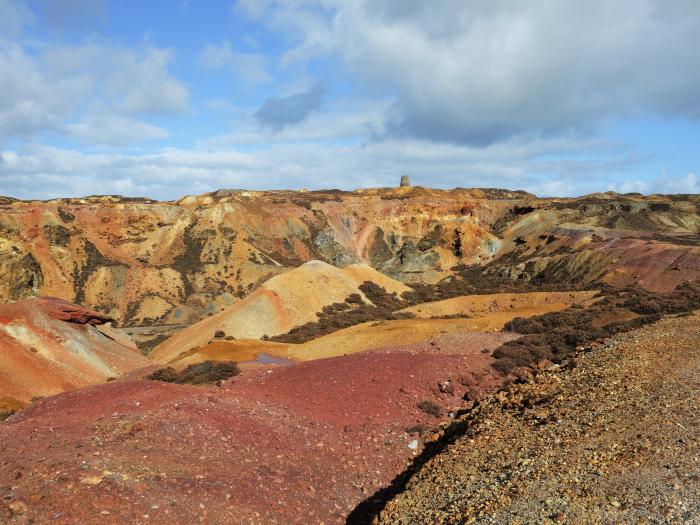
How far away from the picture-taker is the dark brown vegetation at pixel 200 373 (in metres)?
25.1

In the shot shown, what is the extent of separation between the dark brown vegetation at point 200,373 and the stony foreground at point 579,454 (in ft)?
44.4

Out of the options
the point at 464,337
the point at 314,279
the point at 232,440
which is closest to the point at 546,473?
the point at 232,440

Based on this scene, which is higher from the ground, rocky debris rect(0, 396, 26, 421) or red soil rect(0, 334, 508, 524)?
red soil rect(0, 334, 508, 524)

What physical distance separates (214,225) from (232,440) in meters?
75.3

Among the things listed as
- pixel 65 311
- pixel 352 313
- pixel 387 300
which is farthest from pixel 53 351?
pixel 387 300

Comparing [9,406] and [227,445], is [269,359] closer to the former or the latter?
[9,406]

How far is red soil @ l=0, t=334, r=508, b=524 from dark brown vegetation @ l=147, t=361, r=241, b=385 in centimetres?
359

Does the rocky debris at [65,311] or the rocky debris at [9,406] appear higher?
the rocky debris at [65,311]

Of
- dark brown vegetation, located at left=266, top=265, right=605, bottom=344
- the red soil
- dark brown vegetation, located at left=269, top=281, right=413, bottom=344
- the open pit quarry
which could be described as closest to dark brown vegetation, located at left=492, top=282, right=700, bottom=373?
the open pit quarry

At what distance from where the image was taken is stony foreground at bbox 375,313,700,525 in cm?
920

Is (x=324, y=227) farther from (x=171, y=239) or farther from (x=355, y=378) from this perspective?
(x=355, y=378)

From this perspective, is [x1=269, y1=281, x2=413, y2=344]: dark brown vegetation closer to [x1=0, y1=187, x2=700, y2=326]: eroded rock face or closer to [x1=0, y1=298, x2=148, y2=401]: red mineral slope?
[x1=0, y1=298, x2=148, y2=401]: red mineral slope

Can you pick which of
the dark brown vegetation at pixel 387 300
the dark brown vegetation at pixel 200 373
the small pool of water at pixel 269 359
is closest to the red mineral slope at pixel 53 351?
the dark brown vegetation at pixel 200 373

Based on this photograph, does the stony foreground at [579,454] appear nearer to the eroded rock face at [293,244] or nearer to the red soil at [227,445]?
the red soil at [227,445]
